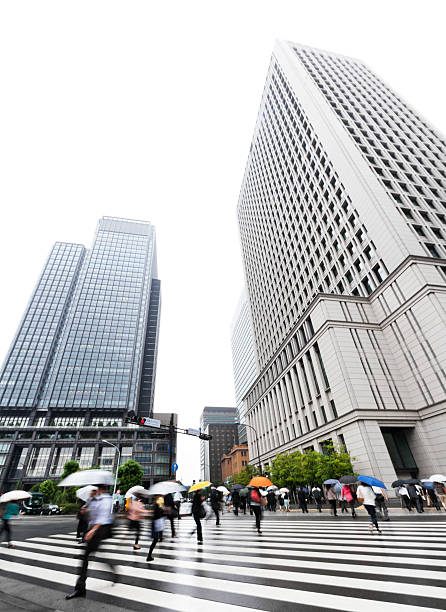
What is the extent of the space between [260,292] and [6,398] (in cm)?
7994

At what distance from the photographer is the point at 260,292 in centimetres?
6156

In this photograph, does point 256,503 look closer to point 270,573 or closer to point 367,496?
point 367,496

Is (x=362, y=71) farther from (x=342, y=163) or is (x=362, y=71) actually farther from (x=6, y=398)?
(x=6, y=398)

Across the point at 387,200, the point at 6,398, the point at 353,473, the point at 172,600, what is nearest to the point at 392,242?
the point at 387,200

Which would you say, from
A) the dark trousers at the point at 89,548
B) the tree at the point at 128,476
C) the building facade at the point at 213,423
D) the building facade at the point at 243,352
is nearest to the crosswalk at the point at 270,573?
the dark trousers at the point at 89,548

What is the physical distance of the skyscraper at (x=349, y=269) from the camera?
24094mm

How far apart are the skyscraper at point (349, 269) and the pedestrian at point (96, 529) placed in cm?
2202

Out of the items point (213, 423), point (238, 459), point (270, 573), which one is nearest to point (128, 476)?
point (238, 459)

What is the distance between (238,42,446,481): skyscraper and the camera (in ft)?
79.0

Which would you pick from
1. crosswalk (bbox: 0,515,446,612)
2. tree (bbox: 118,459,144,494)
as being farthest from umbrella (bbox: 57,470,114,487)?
tree (bbox: 118,459,144,494)

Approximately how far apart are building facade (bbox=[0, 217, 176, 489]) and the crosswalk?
3326 inches

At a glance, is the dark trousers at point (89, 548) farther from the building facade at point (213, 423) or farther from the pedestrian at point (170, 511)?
the building facade at point (213, 423)

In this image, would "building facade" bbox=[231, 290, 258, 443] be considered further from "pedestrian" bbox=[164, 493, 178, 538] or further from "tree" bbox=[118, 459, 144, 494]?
"pedestrian" bbox=[164, 493, 178, 538]

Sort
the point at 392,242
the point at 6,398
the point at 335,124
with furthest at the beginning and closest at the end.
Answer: the point at 6,398, the point at 335,124, the point at 392,242
